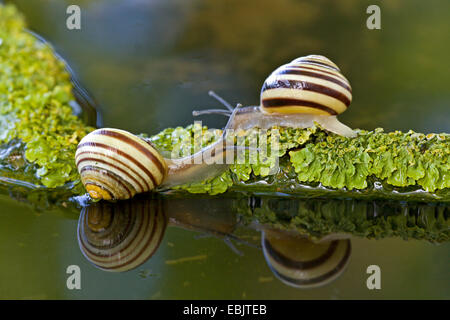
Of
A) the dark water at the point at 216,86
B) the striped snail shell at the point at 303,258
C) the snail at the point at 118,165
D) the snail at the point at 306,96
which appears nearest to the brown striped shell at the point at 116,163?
the snail at the point at 118,165

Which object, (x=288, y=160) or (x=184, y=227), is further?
(x=288, y=160)

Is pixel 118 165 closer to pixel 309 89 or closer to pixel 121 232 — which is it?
pixel 121 232

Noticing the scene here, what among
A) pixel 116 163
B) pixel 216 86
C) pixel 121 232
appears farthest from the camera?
pixel 216 86

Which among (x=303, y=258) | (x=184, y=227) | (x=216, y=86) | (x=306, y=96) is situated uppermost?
(x=216, y=86)

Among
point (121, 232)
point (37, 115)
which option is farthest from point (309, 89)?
point (37, 115)

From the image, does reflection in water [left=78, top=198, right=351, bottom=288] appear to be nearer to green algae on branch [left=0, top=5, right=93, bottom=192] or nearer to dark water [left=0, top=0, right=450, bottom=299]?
dark water [left=0, top=0, right=450, bottom=299]

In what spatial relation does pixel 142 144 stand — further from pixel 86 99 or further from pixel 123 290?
pixel 86 99

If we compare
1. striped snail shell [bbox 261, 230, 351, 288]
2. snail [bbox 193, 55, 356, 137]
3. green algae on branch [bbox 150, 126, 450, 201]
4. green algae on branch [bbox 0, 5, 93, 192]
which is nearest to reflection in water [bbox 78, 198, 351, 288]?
striped snail shell [bbox 261, 230, 351, 288]
